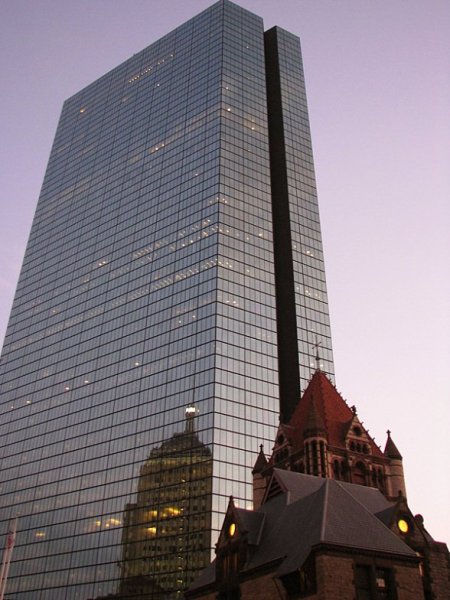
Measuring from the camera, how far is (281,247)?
127 m

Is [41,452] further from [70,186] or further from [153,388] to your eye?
[70,186]

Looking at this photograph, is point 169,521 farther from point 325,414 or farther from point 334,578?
point 334,578

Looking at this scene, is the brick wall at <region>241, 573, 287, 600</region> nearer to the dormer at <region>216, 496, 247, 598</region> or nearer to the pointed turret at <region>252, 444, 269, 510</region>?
the dormer at <region>216, 496, 247, 598</region>

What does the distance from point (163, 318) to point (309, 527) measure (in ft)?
245

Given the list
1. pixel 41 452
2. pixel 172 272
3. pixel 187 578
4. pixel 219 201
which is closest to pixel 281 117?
pixel 219 201

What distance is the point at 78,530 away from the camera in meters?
106

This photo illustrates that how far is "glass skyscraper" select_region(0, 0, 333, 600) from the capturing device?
320ft

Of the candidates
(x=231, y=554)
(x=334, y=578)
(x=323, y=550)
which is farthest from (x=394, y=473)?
(x=334, y=578)

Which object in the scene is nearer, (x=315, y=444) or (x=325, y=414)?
(x=315, y=444)

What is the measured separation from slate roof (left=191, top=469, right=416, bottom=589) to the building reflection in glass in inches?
1539

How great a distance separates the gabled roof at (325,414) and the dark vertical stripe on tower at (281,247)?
18873 mm

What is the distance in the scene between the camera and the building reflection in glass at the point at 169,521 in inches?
3479

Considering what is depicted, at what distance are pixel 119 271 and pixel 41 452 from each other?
3537 cm

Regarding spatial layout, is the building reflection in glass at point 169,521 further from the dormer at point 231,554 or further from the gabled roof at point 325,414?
the dormer at point 231,554
